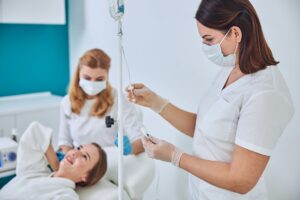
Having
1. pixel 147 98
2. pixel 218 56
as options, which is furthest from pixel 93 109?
pixel 218 56

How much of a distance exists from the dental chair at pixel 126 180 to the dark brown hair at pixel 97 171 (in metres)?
0.03

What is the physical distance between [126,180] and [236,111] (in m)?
0.76

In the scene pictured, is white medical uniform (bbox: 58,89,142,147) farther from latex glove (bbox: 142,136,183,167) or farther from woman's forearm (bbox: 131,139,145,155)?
latex glove (bbox: 142,136,183,167)

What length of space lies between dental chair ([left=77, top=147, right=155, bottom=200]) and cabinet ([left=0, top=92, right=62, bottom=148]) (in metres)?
0.91

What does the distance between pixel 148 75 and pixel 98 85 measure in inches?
16.9

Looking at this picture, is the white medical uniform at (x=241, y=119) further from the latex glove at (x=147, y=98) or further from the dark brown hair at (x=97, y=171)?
the dark brown hair at (x=97, y=171)

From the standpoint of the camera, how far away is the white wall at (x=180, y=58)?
4.79ft

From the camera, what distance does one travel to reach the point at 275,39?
1496 millimetres

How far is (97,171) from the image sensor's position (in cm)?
164

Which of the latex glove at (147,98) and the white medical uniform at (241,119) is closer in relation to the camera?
the white medical uniform at (241,119)

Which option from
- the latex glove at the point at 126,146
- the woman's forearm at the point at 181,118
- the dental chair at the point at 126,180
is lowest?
the dental chair at the point at 126,180

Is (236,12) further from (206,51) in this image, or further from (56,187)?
(56,187)

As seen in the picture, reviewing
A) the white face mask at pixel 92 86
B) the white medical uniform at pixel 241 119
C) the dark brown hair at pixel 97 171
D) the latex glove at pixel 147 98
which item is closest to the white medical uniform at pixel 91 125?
the white face mask at pixel 92 86

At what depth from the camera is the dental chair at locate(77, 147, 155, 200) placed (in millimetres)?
1579
